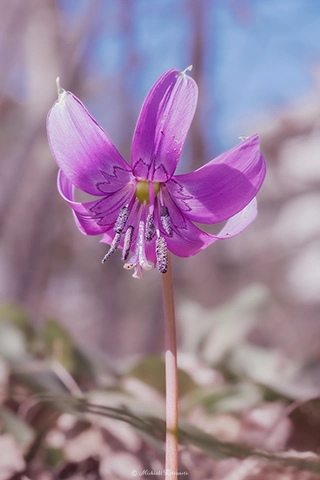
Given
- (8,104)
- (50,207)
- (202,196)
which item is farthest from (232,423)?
(8,104)

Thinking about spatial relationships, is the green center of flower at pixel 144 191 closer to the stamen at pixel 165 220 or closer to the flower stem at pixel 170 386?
the stamen at pixel 165 220

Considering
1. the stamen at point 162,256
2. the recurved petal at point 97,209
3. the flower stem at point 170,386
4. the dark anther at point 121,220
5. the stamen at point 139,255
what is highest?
the recurved petal at point 97,209

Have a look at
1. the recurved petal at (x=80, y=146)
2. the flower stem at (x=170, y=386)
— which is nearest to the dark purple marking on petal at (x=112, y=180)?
the recurved petal at (x=80, y=146)

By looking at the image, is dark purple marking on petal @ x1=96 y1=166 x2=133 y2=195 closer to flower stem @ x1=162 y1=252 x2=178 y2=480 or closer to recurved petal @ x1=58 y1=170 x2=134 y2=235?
recurved petal @ x1=58 y1=170 x2=134 y2=235

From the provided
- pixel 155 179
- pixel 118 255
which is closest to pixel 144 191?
pixel 155 179

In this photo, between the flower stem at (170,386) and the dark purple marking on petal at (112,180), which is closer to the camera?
the flower stem at (170,386)

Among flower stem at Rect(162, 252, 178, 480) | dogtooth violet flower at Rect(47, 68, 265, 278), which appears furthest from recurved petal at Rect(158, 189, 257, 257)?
flower stem at Rect(162, 252, 178, 480)

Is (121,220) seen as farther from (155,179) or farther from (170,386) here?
(170,386)
